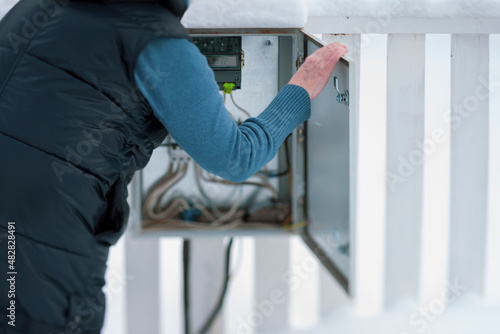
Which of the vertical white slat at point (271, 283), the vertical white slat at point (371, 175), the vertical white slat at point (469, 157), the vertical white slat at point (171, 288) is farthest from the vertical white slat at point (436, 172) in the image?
the vertical white slat at point (171, 288)

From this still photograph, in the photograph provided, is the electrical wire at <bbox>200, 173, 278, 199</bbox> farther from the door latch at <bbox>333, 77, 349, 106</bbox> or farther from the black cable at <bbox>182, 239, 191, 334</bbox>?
the door latch at <bbox>333, 77, 349, 106</bbox>

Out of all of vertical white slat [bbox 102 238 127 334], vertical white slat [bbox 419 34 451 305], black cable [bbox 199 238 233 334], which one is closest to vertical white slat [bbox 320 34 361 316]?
vertical white slat [bbox 419 34 451 305]

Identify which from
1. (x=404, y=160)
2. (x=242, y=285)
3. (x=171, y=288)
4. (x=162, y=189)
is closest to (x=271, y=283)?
(x=242, y=285)

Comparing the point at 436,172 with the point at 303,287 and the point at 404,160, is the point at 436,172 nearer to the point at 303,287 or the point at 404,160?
the point at 404,160

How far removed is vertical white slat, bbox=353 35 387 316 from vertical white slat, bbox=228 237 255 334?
1.25 ft

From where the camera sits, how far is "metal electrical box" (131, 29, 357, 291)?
3.60ft

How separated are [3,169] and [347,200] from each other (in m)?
0.67

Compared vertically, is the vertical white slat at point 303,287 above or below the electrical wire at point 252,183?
below

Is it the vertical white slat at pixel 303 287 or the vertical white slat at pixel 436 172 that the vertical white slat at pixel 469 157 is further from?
the vertical white slat at pixel 303 287

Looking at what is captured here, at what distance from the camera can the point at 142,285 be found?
1671 millimetres

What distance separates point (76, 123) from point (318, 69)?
500 millimetres

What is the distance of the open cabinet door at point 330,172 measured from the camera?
1024mm

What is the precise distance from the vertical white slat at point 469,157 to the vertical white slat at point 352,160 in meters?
0.32

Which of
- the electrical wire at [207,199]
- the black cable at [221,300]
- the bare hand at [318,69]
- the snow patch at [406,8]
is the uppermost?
the snow patch at [406,8]
